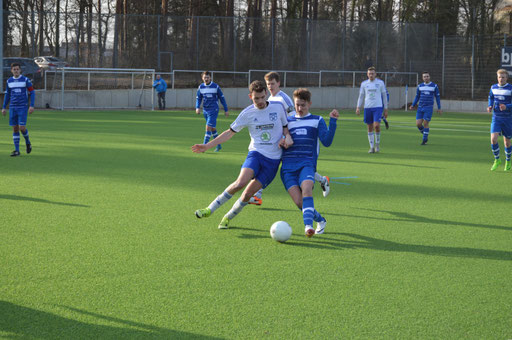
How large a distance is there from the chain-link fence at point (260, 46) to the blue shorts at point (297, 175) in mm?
32820

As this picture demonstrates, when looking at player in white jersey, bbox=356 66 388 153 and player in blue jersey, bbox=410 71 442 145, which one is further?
player in blue jersey, bbox=410 71 442 145

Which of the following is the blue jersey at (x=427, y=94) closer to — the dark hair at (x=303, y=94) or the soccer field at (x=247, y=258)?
the soccer field at (x=247, y=258)

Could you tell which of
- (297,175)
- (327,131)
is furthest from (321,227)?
(327,131)

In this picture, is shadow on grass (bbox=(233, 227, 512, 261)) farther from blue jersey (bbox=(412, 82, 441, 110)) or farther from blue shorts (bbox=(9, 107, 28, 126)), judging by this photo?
blue jersey (bbox=(412, 82, 441, 110))

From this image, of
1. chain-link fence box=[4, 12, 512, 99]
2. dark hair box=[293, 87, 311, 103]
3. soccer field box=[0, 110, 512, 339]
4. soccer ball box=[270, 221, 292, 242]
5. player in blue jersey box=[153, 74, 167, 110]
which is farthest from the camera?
chain-link fence box=[4, 12, 512, 99]

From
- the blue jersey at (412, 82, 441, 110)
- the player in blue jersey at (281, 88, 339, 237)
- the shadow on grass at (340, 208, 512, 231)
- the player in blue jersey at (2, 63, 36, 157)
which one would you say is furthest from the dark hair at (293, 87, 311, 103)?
the blue jersey at (412, 82, 441, 110)

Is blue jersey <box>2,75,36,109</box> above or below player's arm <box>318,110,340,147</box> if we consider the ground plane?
above

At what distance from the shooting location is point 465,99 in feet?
132

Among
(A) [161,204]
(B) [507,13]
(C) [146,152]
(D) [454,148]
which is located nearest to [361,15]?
(B) [507,13]

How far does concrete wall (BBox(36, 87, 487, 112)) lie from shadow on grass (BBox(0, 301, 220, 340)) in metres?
32.6

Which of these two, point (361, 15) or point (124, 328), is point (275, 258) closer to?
point (124, 328)

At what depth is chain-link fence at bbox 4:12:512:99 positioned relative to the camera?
126 feet

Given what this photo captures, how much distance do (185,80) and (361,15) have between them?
929 inches

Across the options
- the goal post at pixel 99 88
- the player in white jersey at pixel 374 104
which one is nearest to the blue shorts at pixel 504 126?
the player in white jersey at pixel 374 104
